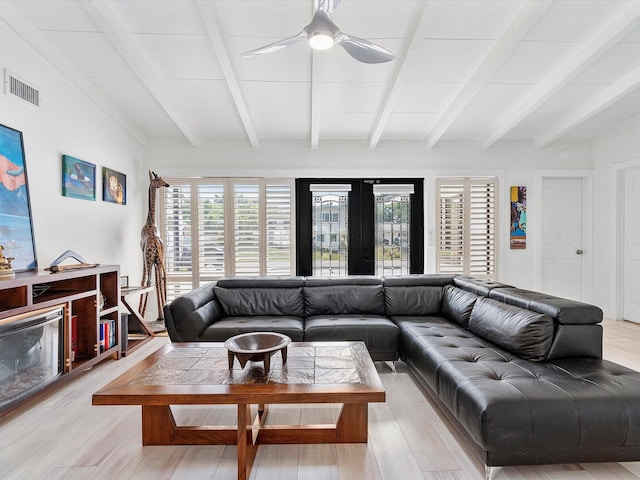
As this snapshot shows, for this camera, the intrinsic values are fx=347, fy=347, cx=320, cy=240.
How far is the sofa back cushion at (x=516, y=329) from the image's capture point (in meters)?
2.09

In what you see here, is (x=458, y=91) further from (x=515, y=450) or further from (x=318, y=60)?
(x=515, y=450)

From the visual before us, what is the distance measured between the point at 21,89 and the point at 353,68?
277 cm

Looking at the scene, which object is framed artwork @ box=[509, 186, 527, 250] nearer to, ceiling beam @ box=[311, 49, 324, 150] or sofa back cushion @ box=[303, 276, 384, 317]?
sofa back cushion @ box=[303, 276, 384, 317]

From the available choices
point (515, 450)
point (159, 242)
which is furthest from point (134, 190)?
point (515, 450)

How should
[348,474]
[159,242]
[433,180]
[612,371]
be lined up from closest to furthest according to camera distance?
[348,474]
[612,371]
[159,242]
[433,180]

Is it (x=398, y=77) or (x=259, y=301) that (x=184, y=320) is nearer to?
(x=259, y=301)

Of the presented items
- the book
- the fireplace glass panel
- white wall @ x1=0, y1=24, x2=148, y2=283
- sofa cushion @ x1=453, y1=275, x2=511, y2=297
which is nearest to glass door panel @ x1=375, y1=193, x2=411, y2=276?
sofa cushion @ x1=453, y1=275, x2=511, y2=297

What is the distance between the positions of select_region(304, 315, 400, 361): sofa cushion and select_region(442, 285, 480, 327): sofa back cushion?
56cm

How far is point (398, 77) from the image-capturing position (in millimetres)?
3342

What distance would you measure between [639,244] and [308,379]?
5048 mm

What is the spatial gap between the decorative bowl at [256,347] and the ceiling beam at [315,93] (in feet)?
8.09

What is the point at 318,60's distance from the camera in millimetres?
3129

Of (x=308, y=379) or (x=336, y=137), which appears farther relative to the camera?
(x=336, y=137)

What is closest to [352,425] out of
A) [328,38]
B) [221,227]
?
[328,38]
